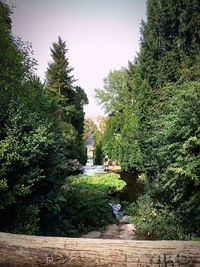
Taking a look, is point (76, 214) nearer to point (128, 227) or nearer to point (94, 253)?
point (128, 227)

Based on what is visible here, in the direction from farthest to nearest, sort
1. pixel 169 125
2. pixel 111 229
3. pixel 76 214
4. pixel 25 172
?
pixel 111 229
pixel 76 214
pixel 169 125
pixel 25 172

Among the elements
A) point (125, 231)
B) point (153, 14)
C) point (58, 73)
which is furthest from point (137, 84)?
point (125, 231)

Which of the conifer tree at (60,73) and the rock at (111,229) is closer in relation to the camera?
the rock at (111,229)

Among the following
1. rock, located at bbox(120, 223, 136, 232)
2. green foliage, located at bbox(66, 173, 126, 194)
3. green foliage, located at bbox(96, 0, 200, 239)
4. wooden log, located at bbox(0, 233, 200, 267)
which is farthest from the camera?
green foliage, located at bbox(66, 173, 126, 194)

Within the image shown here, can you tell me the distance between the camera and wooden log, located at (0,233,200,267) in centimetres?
186

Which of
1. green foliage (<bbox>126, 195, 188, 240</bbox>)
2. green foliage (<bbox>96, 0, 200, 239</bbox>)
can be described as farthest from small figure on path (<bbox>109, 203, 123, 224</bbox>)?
green foliage (<bbox>126, 195, 188, 240</bbox>)

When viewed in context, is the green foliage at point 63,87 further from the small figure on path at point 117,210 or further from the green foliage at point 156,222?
the green foliage at point 156,222

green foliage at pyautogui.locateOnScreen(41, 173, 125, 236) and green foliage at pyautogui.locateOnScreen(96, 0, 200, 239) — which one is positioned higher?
green foliage at pyautogui.locateOnScreen(96, 0, 200, 239)

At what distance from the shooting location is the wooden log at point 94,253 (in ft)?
6.09

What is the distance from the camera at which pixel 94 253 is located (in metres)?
1.96

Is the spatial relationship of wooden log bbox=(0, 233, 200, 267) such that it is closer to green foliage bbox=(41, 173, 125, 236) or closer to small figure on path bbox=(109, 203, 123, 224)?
green foliage bbox=(41, 173, 125, 236)

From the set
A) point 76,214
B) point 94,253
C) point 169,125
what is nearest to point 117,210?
point 76,214

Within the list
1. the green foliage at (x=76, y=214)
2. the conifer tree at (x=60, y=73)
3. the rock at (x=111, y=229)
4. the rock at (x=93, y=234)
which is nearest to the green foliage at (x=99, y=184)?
the green foliage at (x=76, y=214)

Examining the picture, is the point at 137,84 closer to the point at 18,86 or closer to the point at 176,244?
the point at 18,86
